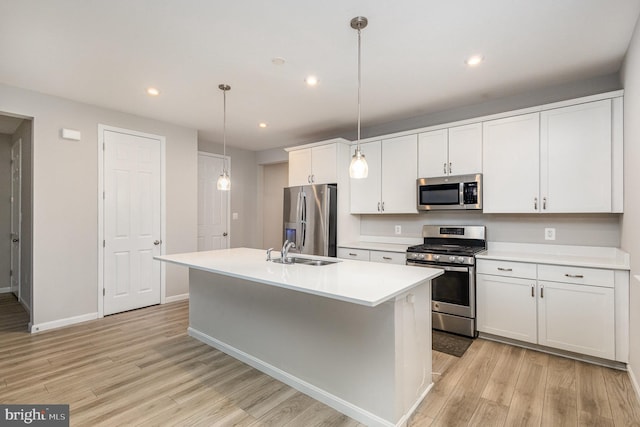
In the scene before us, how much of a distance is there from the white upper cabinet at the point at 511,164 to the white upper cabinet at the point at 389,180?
814 mm

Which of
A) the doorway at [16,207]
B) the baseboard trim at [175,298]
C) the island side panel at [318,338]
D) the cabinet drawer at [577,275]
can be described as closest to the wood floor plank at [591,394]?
the cabinet drawer at [577,275]

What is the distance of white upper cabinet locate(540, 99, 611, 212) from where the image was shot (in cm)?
270

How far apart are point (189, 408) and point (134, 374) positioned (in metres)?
0.75

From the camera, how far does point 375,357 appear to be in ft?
6.10

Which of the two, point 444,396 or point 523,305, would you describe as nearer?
point 444,396

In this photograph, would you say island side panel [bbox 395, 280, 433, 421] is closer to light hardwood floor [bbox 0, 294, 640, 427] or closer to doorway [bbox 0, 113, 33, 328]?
light hardwood floor [bbox 0, 294, 640, 427]

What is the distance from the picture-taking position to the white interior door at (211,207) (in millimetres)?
5375

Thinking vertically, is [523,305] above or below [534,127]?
below

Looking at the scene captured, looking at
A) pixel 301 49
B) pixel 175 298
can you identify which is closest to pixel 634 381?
pixel 301 49

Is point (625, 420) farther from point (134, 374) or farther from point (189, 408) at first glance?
point (134, 374)

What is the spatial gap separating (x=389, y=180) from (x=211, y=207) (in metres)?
3.20

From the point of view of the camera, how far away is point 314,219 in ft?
14.2

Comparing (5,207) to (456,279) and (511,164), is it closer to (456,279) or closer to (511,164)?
(456,279)

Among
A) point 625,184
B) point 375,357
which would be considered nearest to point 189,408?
point 375,357
